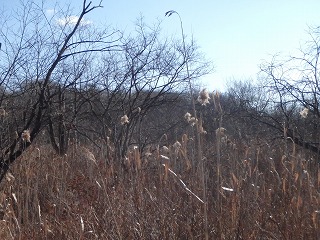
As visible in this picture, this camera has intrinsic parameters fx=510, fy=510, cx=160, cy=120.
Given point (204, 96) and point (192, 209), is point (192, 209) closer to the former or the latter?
point (192, 209)

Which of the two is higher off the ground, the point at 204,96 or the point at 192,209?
the point at 204,96

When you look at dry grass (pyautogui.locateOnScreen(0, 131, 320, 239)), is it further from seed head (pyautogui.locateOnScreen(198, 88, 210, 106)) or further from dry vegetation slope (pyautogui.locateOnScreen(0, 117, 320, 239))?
seed head (pyautogui.locateOnScreen(198, 88, 210, 106))

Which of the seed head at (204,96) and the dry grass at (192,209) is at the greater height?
the seed head at (204,96)

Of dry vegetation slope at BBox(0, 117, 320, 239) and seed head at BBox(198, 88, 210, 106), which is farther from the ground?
→ seed head at BBox(198, 88, 210, 106)

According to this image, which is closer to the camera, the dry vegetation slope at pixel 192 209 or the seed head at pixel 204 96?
the dry vegetation slope at pixel 192 209

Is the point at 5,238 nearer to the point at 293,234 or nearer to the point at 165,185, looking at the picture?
the point at 165,185

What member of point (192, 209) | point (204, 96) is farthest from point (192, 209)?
point (204, 96)

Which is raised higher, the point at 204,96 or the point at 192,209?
the point at 204,96

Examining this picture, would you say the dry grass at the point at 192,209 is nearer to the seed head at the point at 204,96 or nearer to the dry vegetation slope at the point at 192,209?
the dry vegetation slope at the point at 192,209

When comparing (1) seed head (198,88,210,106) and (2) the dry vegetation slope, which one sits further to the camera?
(1) seed head (198,88,210,106)

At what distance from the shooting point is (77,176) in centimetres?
558

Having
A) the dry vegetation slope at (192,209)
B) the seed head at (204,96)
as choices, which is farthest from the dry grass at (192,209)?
the seed head at (204,96)

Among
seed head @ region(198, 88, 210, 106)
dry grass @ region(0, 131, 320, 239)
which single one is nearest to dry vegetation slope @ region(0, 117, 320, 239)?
dry grass @ region(0, 131, 320, 239)

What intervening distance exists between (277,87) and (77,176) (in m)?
5.51
